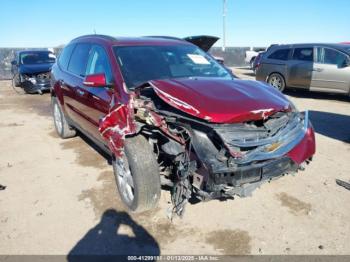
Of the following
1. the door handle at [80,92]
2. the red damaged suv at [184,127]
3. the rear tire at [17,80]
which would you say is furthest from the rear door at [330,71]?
the rear tire at [17,80]

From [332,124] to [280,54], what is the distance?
16.0 feet

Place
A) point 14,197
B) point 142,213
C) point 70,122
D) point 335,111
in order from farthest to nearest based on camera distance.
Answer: point 335,111
point 70,122
point 14,197
point 142,213

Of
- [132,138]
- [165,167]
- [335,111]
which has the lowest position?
[335,111]

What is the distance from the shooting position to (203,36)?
5363 mm

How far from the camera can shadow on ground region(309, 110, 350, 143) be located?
6.30 metres

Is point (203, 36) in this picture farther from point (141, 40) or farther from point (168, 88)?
point (168, 88)

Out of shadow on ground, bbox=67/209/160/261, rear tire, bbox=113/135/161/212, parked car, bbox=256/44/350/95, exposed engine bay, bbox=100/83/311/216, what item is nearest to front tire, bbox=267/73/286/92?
parked car, bbox=256/44/350/95

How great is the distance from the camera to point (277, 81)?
11344mm

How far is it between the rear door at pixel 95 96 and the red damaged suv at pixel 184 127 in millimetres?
14

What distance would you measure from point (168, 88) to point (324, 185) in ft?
7.84

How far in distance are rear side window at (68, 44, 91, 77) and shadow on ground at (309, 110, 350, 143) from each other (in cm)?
455

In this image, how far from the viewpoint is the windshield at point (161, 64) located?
3.88 m

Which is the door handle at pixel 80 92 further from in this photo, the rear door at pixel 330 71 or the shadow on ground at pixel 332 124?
the rear door at pixel 330 71

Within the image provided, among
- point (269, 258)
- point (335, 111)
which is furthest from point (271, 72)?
point (269, 258)
